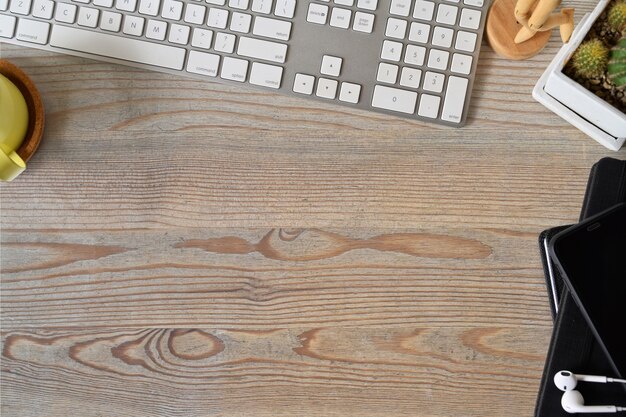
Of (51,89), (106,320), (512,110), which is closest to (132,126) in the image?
(51,89)

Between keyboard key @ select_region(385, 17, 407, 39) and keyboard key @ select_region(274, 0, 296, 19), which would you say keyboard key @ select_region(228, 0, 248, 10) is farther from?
keyboard key @ select_region(385, 17, 407, 39)

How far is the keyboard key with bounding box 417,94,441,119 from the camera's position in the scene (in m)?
0.65

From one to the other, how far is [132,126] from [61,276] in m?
0.17

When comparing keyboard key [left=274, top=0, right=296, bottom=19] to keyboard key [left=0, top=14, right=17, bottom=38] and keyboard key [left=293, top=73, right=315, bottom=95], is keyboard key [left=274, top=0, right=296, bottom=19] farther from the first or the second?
keyboard key [left=0, top=14, right=17, bottom=38]

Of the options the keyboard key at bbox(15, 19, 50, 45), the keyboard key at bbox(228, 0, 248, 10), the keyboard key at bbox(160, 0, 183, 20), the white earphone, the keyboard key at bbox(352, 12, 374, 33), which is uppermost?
the keyboard key at bbox(352, 12, 374, 33)

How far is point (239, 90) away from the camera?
0.68m

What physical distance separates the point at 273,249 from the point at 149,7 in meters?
0.27

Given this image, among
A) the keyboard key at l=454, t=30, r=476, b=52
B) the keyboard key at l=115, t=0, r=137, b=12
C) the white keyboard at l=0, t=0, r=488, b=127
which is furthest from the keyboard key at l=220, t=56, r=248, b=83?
the keyboard key at l=454, t=30, r=476, b=52

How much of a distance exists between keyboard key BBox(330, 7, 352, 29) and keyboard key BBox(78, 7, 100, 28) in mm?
238

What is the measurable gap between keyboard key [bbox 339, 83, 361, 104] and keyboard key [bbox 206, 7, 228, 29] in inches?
5.3

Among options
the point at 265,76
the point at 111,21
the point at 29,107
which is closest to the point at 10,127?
the point at 29,107

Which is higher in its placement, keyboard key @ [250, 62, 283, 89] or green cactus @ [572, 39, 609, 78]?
green cactus @ [572, 39, 609, 78]

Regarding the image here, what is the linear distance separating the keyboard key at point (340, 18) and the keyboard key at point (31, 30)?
0.29 metres

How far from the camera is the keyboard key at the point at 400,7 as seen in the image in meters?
0.66
